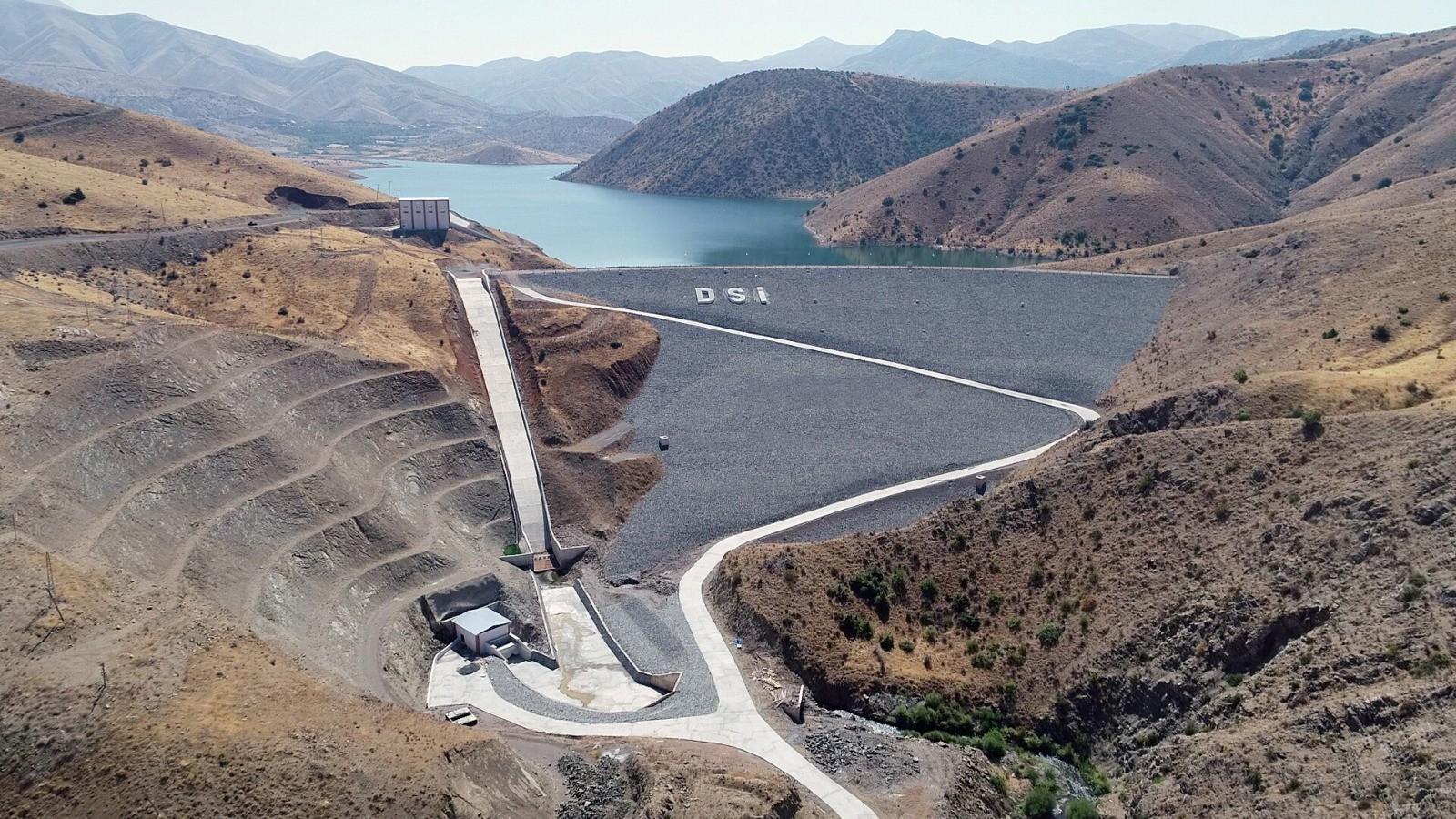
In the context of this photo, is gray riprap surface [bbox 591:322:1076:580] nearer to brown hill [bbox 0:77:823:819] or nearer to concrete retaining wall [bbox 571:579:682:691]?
concrete retaining wall [bbox 571:579:682:691]

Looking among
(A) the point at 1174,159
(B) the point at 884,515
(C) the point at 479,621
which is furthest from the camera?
(A) the point at 1174,159

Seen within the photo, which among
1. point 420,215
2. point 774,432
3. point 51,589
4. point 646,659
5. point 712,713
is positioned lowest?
point 646,659

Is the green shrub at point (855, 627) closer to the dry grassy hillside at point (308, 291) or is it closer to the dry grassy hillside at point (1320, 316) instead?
the dry grassy hillside at point (1320, 316)

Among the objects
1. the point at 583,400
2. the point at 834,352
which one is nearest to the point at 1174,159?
the point at 834,352

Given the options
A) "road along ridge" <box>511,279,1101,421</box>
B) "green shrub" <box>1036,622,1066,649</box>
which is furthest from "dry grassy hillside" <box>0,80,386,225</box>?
"green shrub" <box>1036,622,1066,649</box>

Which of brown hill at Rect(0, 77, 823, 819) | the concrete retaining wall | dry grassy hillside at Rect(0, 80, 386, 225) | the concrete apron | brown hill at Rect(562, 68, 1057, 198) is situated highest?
brown hill at Rect(562, 68, 1057, 198)

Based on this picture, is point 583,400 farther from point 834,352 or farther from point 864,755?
point 864,755
